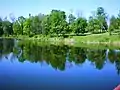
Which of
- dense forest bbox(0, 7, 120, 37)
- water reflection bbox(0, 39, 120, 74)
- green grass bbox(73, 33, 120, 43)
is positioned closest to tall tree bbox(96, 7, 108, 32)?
dense forest bbox(0, 7, 120, 37)

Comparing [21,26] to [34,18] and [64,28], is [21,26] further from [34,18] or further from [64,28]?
[64,28]

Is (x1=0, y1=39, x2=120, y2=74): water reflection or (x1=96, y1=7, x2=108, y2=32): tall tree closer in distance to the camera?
(x1=0, y1=39, x2=120, y2=74): water reflection

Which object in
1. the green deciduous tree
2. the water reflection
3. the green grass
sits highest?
the green deciduous tree

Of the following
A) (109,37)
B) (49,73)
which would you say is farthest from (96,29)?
(49,73)

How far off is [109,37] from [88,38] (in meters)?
2.41

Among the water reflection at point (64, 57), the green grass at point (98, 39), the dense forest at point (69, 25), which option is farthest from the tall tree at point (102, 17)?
the water reflection at point (64, 57)

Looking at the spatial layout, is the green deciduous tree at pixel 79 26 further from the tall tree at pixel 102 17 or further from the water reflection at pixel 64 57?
the water reflection at pixel 64 57

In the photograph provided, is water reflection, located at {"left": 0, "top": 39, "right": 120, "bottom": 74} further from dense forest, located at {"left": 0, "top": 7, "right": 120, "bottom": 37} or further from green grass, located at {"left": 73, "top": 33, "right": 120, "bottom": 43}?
dense forest, located at {"left": 0, "top": 7, "right": 120, "bottom": 37}

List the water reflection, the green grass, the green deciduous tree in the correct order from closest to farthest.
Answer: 1. the water reflection
2. the green grass
3. the green deciduous tree

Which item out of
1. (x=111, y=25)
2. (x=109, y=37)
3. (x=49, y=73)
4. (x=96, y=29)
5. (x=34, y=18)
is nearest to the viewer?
(x=49, y=73)

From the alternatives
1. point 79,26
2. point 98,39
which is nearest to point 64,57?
point 98,39

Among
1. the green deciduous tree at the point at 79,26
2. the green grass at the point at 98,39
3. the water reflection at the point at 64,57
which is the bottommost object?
the water reflection at the point at 64,57

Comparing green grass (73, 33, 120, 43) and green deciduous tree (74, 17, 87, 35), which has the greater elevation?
green deciduous tree (74, 17, 87, 35)

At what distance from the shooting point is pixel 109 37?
32781 millimetres
